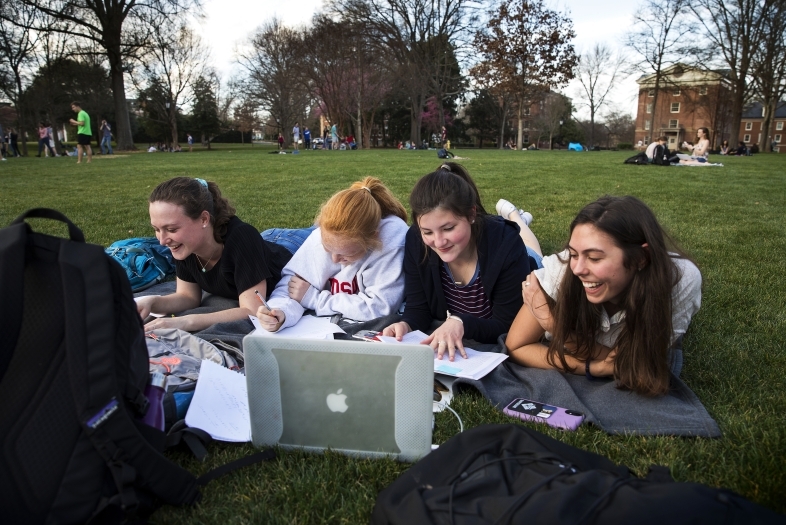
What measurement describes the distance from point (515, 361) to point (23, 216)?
7.23 ft

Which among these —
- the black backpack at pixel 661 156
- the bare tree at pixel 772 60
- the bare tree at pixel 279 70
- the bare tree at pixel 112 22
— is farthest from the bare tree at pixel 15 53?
the bare tree at pixel 772 60

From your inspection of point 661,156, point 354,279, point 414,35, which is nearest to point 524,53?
point 414,35

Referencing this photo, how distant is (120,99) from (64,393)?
86.6ft

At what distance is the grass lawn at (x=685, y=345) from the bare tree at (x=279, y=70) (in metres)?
24.2

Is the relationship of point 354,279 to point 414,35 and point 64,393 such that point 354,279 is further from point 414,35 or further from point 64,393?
point 414,35

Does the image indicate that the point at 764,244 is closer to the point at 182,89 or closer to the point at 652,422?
the point at 652,422

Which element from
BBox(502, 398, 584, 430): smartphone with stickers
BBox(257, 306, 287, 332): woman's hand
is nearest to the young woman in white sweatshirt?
BBox(257, 306, 287, 332): woman's hand

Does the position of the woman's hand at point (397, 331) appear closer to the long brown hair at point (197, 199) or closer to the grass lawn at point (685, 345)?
the grass lawn at point (685, 345)

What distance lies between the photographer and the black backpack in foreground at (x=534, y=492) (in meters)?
1.21

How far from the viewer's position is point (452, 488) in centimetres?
142

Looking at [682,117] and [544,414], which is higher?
[682,117]

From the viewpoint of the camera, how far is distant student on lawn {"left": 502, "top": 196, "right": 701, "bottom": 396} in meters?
2.14

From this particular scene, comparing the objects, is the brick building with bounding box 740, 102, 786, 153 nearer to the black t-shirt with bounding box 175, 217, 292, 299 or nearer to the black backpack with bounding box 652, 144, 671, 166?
the black backpack with bounding box 652, 144, 671, 166

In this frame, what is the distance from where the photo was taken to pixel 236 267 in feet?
10.7
